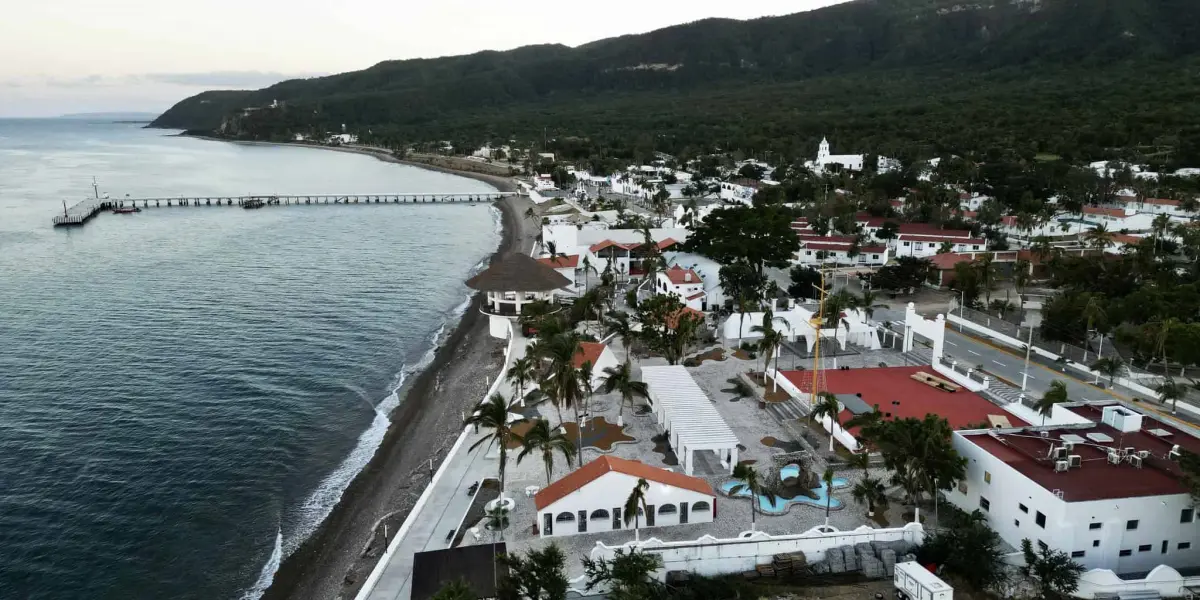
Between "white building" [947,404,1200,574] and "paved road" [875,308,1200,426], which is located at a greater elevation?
"white building" [947,404,1200,574]

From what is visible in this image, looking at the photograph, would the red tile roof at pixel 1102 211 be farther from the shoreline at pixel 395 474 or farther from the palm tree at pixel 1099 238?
the shoreline at pixel 395 474

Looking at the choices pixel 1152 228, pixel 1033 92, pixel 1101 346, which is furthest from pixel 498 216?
pixel 1033 92

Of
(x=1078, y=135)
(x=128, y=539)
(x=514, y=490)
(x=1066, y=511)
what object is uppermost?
(x=1078, y=135)

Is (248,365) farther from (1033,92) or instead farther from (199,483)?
(1033,92)

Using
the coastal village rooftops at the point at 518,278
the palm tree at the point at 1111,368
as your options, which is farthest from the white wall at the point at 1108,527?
the coastal village rooftops at the point at 518,278

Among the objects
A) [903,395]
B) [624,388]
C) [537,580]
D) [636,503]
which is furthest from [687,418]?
[537,580]

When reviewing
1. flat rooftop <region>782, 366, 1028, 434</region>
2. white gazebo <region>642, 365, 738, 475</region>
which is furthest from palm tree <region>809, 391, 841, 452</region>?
white gazebo <region>642, 365, 738, 475</region>

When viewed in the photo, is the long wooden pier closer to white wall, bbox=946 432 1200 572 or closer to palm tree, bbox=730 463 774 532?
palm tree, bbox=730 463 774 532
